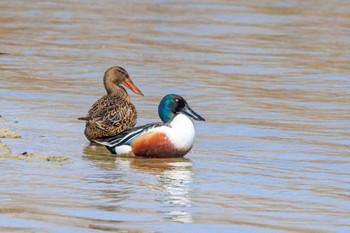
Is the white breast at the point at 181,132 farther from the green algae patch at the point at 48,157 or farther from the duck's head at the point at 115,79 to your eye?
the duck's head at the point at 115,79

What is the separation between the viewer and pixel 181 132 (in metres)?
11.0

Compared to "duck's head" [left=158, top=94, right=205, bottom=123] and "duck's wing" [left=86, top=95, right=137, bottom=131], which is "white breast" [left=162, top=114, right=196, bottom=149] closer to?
"duck's head" [left=158, top=94, right=205, bottom=123]

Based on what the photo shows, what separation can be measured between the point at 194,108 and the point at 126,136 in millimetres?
3078

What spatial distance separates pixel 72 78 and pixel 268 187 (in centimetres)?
736

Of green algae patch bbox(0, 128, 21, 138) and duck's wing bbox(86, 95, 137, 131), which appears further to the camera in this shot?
duck's wing bbox(86, 95, 137, 131)

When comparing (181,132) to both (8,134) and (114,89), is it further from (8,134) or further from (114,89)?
(114,89)

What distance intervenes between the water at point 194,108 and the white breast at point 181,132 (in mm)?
183

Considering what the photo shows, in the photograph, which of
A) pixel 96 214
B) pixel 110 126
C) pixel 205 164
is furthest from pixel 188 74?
pixel 96 214

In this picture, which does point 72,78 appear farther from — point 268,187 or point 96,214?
point 96,214

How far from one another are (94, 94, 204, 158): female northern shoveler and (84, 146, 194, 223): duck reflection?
0.29 ft

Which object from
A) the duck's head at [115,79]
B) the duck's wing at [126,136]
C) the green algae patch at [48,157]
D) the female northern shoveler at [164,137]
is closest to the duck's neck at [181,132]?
the female northern shoveler at [164,137]

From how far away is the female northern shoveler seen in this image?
1096cm

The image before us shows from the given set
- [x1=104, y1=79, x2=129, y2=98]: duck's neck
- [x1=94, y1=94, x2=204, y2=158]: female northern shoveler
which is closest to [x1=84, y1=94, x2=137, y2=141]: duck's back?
[x1=94, y1=94, x2=204, y2=158]: female northern shoveler

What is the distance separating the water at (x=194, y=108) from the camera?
8.32 metres
